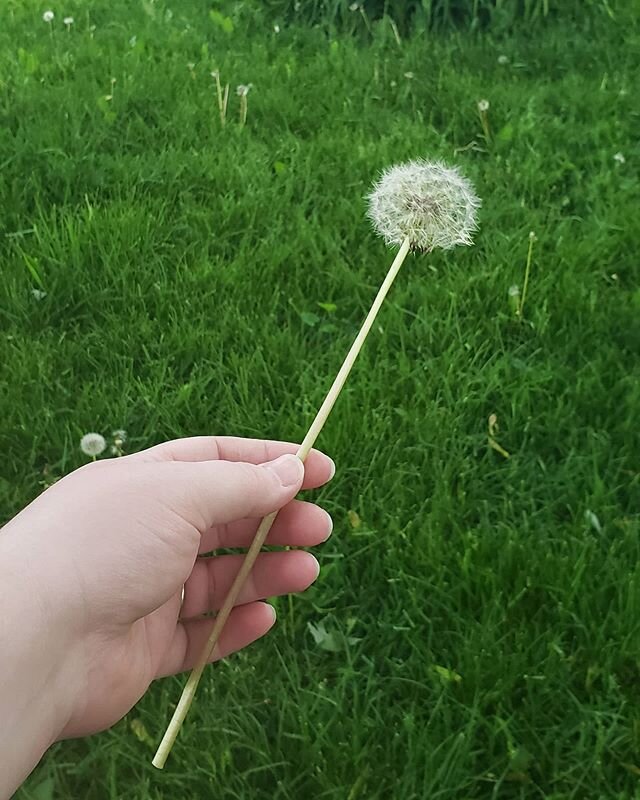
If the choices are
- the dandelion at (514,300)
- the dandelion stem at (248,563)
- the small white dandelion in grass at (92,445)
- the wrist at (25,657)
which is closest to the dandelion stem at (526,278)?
the dandelion at (514,300)

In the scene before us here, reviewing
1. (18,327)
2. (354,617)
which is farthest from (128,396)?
(354,617)

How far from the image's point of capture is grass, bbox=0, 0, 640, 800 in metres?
1.43

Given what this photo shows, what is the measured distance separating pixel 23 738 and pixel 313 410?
3.23ft

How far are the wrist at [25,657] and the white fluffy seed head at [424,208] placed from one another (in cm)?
75

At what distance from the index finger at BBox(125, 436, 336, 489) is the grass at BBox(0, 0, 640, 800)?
0.96 ft

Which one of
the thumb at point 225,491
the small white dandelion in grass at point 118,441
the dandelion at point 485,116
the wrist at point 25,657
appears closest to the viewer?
the wrist at point 25,657

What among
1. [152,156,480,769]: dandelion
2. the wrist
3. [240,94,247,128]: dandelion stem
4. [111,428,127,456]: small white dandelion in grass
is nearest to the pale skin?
the wrist

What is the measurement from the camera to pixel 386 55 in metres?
3.28

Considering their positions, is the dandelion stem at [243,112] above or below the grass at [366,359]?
above

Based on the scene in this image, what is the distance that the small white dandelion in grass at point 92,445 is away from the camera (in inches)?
70.3

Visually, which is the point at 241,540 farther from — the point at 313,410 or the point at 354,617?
the point at 313,410

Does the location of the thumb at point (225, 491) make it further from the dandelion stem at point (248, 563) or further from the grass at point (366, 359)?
the grass at point (366, 359)

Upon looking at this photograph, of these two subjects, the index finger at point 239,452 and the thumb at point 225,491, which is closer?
the thumb at point 225,491

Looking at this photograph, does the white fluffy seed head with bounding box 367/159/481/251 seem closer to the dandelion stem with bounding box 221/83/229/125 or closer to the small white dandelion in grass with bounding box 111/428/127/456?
the small white dandelion in grass with bounding box 111/428/127/456
